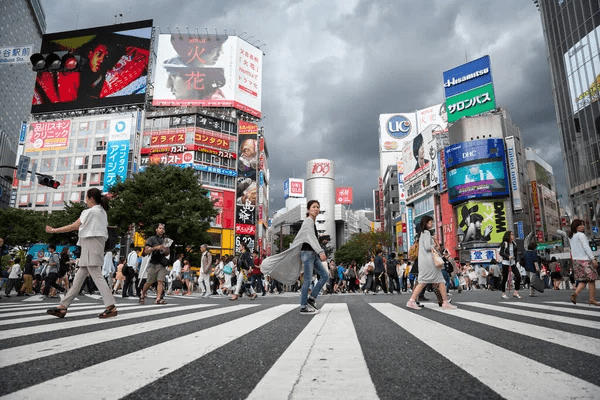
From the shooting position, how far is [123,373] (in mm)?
1776

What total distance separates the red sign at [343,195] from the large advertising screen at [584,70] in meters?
88.9

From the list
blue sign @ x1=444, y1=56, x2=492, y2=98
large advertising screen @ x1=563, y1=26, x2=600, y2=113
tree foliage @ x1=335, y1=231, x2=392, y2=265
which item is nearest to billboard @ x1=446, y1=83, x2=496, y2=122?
blue sign @ x1=444, y1=56, x2=492, y2=98

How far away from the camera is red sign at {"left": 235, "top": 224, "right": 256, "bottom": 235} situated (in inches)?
1838

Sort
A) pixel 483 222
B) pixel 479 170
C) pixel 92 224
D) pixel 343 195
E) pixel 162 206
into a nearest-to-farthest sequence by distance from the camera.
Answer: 1. pixel 92 224
2. pixel 162 206
3. pixel 483 222
4. pixel 479 170
5. pixel 343 195

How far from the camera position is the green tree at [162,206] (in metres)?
22.8

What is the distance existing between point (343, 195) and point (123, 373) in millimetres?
123124

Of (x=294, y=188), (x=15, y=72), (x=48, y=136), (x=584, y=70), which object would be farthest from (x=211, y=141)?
(x=294, y=188)

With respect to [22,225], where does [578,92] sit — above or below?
above

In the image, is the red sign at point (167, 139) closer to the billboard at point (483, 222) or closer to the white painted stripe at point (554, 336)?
the billboard at point (483, 222)

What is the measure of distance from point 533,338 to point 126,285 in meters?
11.6

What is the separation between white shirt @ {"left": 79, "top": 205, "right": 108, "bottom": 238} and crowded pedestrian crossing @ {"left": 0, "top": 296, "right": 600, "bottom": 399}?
140 cm

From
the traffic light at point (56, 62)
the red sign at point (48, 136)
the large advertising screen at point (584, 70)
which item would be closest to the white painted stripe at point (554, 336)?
the traffic light at point (56, 62)

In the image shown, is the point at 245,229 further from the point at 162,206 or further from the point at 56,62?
the point at 56,62

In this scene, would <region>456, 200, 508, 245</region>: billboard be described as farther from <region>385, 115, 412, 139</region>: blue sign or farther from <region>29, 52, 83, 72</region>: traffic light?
<region>385, 115, 412, 139</region>: blue sign
